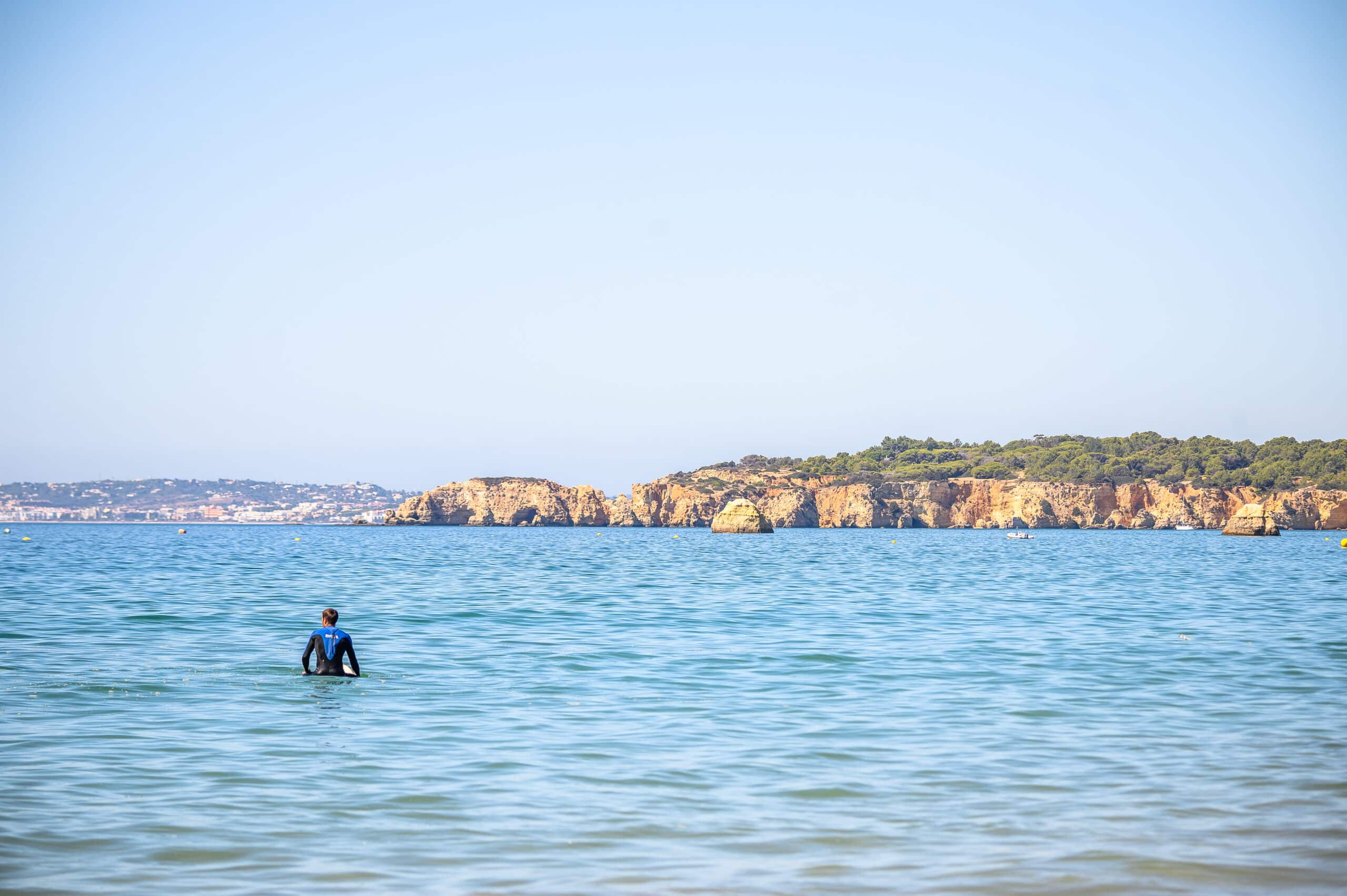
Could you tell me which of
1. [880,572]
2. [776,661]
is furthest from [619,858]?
[880,572]

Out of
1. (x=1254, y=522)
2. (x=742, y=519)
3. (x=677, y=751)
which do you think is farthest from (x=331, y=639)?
(x=742, y=519)

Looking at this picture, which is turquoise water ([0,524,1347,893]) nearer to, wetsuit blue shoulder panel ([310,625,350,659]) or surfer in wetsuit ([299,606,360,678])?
surfer in wetsuit ([299,606,360,678])

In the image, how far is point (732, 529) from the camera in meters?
141

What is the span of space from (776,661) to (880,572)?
116 ft

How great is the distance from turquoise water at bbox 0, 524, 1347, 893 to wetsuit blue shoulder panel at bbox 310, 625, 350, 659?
47cm

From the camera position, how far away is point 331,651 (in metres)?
18.6

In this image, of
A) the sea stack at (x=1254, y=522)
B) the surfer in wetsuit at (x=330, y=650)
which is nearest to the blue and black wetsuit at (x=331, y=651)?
the surfer in wetsuit at (x=330, y=650)

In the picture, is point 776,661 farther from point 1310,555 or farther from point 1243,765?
point 1310,555

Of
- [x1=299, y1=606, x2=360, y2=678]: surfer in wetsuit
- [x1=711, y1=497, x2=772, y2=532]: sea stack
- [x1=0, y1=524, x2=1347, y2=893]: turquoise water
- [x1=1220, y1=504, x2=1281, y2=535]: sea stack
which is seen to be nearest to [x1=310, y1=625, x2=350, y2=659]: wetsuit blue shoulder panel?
[x1=299, y1=606, x2=360, y2=678]: surfer in wetsuit

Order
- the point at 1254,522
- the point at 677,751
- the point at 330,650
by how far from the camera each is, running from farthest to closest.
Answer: the point at 1254,522
the point at 330,650
the point at 677,751

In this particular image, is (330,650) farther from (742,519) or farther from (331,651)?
(742,519)

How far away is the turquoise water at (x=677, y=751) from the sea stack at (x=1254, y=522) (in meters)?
95.9

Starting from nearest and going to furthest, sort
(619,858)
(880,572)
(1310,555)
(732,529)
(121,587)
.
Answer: (619,858) < (121,587) < (880,572) < (1310,555) < (732,529)

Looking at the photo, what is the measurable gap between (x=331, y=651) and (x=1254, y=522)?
121m
